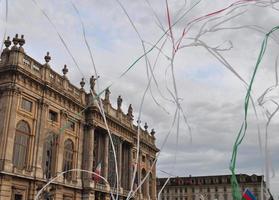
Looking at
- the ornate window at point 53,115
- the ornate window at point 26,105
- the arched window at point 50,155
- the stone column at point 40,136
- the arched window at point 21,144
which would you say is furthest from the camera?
the ornate window at point 53,115

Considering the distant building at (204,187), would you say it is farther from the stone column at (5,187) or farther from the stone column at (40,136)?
the stone column at (5,187)

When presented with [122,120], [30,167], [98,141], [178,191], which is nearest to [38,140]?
[30,167]

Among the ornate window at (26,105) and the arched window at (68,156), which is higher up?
the ornate window at (26,105)

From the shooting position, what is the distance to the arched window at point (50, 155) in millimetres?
40156

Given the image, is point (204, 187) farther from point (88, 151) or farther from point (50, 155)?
point (50, 155)

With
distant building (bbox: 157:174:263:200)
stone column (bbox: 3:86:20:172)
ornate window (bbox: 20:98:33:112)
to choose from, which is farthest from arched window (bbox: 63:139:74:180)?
distant building (bbox: 157:174:263:200)

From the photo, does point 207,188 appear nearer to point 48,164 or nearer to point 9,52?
point 48,164

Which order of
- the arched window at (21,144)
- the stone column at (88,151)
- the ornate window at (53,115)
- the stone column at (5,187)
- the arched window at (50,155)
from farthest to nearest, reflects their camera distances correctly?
the stone column at (88,151) → the ornate window at (53,115) → the arched window at (50,155) → the arched window at (21,144) → the stone column at (5,187)

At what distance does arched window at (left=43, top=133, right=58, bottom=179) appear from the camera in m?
40.2

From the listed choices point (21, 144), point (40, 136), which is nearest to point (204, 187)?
point (40, 136)

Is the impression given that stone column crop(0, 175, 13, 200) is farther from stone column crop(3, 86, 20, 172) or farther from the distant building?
the distant building

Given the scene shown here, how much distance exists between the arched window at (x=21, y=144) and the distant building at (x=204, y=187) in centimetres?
8080

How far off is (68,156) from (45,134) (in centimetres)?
557

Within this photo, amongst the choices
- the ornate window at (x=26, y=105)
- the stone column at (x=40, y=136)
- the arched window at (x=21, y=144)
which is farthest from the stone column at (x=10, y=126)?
the stone column at (x=40, y=136)
